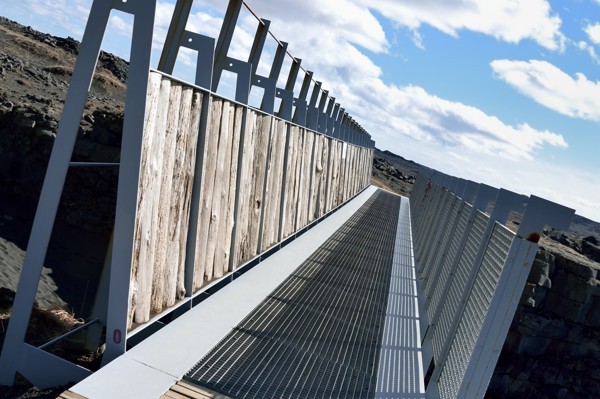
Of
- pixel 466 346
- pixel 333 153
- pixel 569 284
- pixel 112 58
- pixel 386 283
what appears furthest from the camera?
pixel 112 58

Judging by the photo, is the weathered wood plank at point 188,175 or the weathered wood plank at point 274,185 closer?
Result: the weathered wood plank at point 188,175

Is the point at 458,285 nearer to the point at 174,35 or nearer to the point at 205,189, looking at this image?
the point at 205,189

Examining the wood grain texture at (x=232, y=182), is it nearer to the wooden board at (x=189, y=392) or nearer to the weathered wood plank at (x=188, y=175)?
the weathered wood plank at (x=188, y=175)

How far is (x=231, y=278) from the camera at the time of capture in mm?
5816

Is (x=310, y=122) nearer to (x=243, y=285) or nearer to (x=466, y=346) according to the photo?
(x=243, y=285)

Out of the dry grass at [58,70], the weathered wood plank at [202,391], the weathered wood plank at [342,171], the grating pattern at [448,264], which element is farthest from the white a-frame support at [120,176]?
the dry grass at [58,70]

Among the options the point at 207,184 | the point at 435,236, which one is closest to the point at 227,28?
the point at 207,184

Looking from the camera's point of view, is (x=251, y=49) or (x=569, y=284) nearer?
(x=251, y=49)

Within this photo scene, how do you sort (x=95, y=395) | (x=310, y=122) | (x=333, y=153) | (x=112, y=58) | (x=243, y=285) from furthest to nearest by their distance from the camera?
(x=112, y=58) → (x=333, y=153) → (x=310, y=122) → (x=243, y=285) → (x=95, y=395)

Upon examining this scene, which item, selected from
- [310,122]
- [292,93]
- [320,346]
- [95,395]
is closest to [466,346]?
[320,346]

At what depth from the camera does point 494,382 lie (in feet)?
165

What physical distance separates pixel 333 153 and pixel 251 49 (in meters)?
5.69

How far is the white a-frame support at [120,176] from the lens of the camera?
11.3 feet

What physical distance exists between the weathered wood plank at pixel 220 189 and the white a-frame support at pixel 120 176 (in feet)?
4.50
